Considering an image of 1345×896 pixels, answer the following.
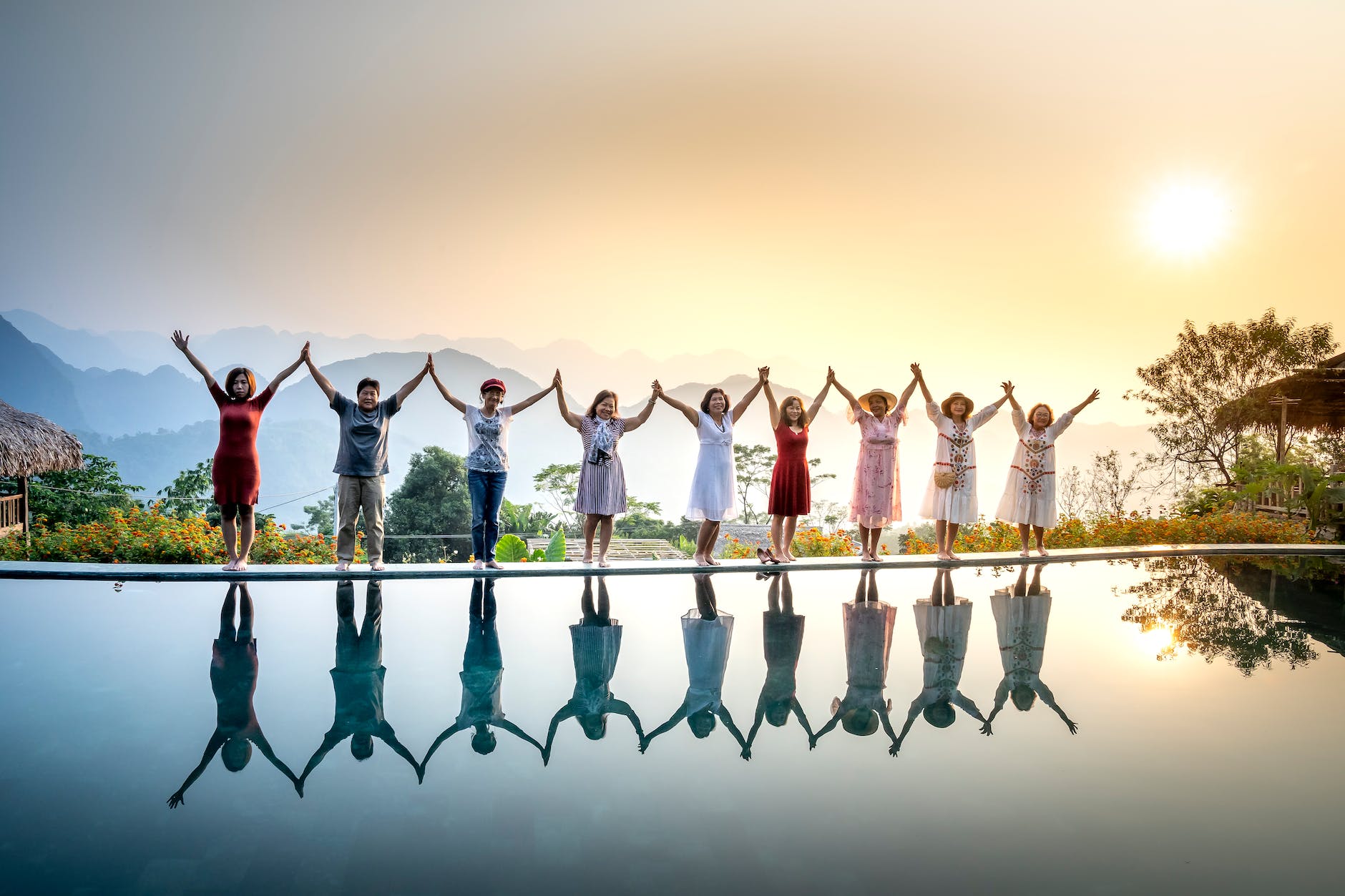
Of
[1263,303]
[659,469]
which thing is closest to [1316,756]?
[1263,303]

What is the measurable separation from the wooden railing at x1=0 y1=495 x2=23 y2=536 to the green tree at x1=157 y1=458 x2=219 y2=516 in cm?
178

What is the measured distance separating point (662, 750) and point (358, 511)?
13.8 ft

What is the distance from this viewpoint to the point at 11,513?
39.5 feet

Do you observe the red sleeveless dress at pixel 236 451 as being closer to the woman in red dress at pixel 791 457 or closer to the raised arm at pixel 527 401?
the raised arm at pixel 527 401

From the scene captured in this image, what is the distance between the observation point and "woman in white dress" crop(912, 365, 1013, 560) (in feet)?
23.2

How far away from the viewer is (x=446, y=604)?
531cm

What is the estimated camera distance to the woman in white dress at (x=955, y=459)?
7086mm

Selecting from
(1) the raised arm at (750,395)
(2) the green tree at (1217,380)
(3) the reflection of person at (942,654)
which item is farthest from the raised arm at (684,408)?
(2) the green tree at (1217,380)

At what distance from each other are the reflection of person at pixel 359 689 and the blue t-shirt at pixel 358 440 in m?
1.18

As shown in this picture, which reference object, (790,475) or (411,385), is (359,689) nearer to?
(411,385)

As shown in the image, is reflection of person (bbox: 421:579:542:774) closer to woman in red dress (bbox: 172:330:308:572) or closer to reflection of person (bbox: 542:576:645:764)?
reflection of person (bbox: 542:576:645:764)

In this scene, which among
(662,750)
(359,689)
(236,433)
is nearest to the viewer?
(662,750)

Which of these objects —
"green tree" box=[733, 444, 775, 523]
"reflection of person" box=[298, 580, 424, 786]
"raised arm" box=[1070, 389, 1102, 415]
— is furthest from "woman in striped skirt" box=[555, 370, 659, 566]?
"green tree" box=[733, 444, 775, 523]

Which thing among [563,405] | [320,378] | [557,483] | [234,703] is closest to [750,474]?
[557,483]
